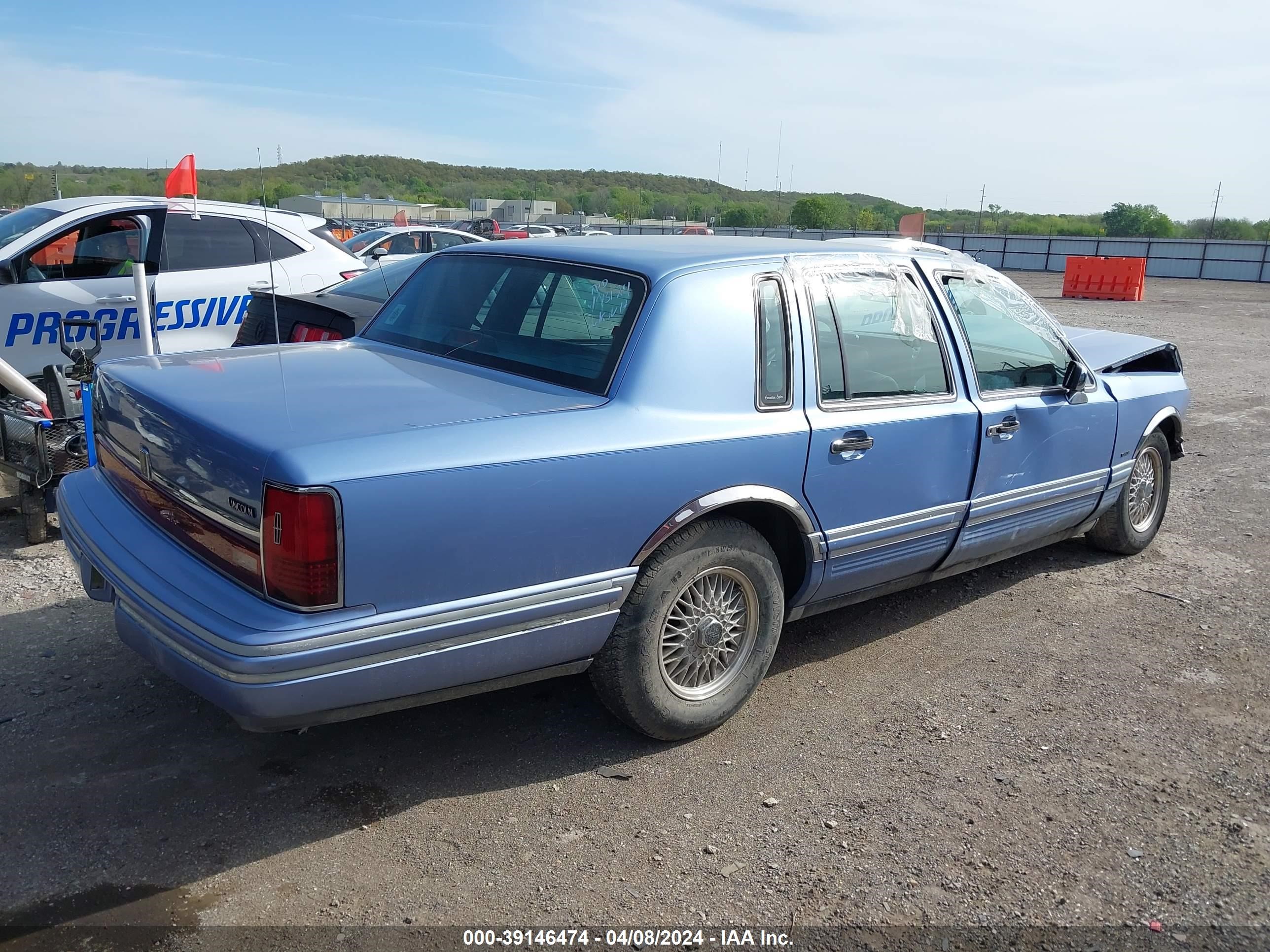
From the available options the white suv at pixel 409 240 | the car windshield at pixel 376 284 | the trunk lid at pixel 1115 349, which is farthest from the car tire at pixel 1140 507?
the white suv at pixel 409 240

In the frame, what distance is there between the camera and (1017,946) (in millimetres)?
2707

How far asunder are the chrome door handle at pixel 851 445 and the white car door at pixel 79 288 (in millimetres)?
5547

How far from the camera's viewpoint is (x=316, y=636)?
8.75 ft

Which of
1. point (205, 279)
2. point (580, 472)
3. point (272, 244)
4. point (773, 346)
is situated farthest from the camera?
point (272, 244)

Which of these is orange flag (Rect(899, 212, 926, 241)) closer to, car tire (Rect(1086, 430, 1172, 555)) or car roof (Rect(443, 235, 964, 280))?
car tire (Rect(1086, 430, 1172, 555))

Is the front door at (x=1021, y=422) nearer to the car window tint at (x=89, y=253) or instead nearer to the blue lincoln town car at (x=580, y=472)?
the blue lincoln town car at (x=580, y=472)

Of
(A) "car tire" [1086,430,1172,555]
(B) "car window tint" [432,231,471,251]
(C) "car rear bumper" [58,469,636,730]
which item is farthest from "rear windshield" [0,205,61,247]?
(B) "car window tint" [432,231,471,251]

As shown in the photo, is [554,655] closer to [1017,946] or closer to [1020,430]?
[1017,946]

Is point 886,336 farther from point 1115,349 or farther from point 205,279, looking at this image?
point 205,279

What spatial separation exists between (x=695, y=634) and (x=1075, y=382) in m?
2.39

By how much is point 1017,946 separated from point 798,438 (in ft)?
5.58

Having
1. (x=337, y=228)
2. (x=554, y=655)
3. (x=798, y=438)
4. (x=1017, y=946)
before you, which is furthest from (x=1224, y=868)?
(x=337, y=228)

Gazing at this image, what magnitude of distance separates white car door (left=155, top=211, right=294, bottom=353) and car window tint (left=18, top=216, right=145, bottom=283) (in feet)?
0.82

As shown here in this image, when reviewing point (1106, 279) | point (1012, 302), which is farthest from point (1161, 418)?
point (1106, 279)
